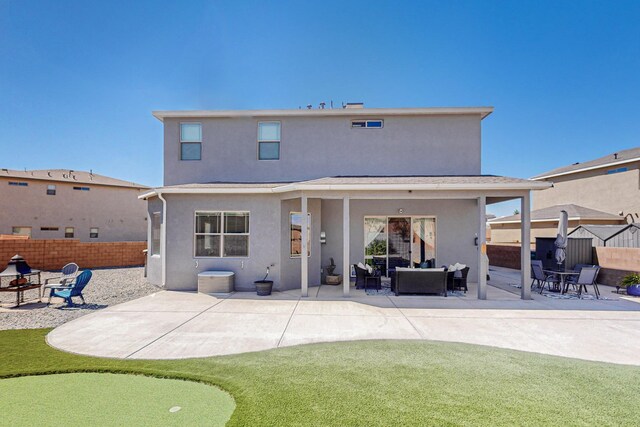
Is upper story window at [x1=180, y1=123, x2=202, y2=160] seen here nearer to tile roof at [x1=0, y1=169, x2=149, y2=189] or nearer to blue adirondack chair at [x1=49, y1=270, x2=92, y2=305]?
blue adirondack chair at [x1=49, y1=270, x2=92, y2=305]

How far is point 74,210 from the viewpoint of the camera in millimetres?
25234

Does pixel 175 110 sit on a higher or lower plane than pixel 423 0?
lower

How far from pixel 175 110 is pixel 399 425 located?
12.9 metres

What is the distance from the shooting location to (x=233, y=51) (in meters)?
13.6

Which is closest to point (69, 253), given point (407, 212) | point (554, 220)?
point (407, 212)

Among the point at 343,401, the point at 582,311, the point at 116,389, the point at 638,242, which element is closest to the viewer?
the point at 343,401

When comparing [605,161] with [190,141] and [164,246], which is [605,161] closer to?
[190,141]

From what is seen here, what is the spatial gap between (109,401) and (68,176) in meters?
30.6

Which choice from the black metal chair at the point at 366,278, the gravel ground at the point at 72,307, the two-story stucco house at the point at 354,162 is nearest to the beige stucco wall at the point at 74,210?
the gravel ground at the point at 72,307

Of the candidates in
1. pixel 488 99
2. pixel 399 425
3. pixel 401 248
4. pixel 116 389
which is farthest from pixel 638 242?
pixel 116 389

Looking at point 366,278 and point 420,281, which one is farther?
point 366,278

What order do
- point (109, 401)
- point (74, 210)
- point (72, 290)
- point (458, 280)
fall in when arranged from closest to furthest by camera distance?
point (109, 401)
point (72, 290)
point (458, 280)
point (74, 210)

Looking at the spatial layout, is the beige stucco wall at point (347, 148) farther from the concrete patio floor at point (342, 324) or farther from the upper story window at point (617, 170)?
the upper story window at point (617, 170)

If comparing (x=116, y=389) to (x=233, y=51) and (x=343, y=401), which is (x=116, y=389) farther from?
(x=233, y=51)
